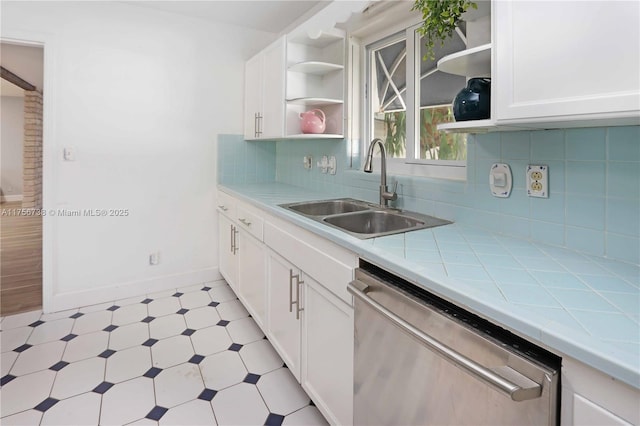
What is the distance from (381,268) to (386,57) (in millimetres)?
1653

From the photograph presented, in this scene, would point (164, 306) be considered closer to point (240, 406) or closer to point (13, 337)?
point (13, 337)

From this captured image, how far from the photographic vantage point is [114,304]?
2760 mm

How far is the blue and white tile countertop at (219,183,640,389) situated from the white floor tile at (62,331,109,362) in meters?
1.66

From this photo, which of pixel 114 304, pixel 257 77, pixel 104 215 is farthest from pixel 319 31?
pixel 114 304

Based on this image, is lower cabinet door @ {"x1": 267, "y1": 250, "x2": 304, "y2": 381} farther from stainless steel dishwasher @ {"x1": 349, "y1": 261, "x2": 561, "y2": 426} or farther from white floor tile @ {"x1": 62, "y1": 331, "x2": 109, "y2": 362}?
white floor tile @ {"x1": 62, "y1": 331, "x2": 109, "y2": 362}

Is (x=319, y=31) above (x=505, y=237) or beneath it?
above

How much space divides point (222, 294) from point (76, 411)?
1380 millimetres

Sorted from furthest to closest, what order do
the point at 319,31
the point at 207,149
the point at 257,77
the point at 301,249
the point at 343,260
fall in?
the point at 207,149 → the point at 257,77 → the point at 319,31 → the point at 301,249 → the point at 343,260

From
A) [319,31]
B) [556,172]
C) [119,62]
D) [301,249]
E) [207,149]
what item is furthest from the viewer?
[207,149]

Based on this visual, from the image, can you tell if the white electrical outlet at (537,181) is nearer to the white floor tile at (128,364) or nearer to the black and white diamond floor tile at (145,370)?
the black and white diamond floor tile at (145,370)

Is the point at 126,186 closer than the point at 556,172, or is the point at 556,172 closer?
the point at 556,172

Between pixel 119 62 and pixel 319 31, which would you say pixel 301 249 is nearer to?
pixel 319 31

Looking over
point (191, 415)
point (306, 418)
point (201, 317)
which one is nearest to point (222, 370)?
point (191, 415)

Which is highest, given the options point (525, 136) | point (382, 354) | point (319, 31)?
point (319, 31)
